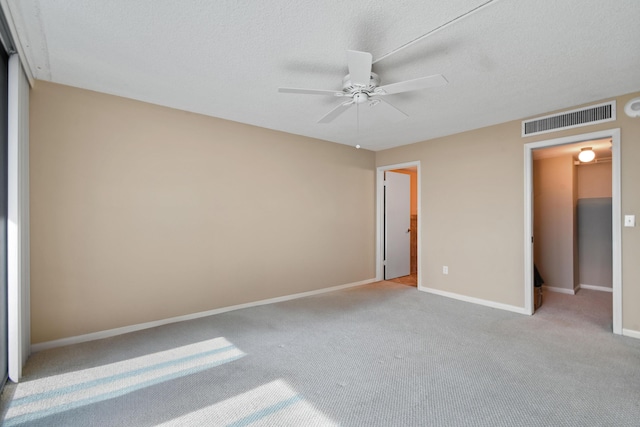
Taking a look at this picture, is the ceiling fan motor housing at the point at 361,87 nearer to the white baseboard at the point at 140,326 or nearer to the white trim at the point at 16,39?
the white trim at the point at 16,39

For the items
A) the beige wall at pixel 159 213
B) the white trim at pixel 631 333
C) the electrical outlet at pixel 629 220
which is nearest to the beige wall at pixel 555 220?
the white trim at pixel 631 333

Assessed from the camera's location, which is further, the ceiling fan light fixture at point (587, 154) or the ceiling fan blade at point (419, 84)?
the ceiling fan light fixture at point (587, 154)

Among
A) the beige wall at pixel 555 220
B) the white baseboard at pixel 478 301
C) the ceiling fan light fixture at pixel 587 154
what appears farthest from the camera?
the beige wall at pixel 555 220

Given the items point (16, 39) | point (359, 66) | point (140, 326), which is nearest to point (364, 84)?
point (359, 66)

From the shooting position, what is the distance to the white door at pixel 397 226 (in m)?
5.65

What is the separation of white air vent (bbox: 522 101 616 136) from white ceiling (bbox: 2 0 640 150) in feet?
0.43

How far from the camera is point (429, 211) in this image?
15.7 feet

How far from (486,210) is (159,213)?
161 inches

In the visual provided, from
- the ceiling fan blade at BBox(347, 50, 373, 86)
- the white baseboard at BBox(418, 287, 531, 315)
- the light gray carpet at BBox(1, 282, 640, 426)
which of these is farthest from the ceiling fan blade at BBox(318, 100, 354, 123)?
the white baseboard at BBox(418, 287, 531, 315)

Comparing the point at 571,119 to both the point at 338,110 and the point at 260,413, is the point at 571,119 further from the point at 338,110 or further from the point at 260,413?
the point at 260,413

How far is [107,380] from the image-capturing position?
2.22 meters

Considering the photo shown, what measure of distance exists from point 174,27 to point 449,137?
384 centimetres

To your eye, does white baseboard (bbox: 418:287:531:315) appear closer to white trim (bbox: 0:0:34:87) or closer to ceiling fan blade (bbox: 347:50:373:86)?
ceiling fan blade (bbox: 347:50:373:86)

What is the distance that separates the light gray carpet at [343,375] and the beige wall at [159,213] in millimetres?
414
